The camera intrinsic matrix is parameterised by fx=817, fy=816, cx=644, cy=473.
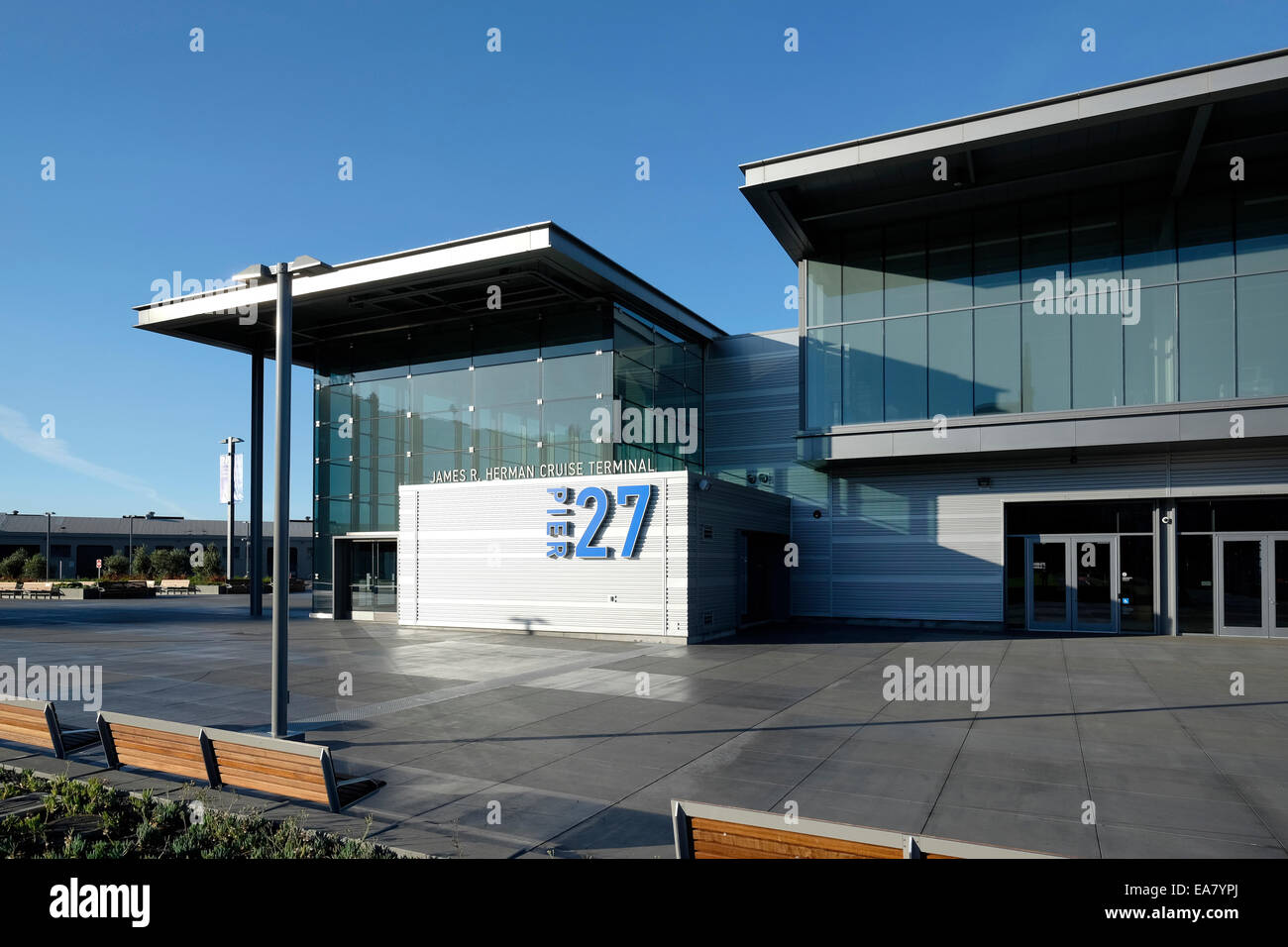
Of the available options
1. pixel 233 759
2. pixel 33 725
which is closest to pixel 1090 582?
pixel 233 759

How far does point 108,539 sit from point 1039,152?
90.7 metres

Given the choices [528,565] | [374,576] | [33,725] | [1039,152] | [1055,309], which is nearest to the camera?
[33,725]

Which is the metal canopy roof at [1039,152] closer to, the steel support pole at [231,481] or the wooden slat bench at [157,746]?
the wooden slat bench at [157,746]

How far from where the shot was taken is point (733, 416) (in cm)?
3011

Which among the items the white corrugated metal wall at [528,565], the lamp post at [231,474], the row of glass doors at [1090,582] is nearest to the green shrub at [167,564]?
the lamp post at [231,474]

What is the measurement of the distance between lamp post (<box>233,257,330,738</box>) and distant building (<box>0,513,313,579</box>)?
6955 cm

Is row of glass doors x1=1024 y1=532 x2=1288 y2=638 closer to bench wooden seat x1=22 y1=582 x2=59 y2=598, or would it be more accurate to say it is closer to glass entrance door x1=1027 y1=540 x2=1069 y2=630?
glass entrance door x1=1027 y1=540 x2=1069 y2=630

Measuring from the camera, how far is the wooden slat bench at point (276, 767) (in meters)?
6.98

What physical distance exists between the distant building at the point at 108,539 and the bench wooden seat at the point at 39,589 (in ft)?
70.5

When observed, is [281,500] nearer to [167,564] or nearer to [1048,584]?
[1048,584]

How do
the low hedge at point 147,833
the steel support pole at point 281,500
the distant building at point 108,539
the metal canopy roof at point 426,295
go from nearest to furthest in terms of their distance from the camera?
the low hedge at point 147,833 → the steel support pole at point 281,500 → the metal canopy roof at point 426,295 → the distant building at point 108,539

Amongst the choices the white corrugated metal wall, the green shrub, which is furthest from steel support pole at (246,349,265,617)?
the green shrub

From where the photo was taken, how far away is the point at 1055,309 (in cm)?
2327
